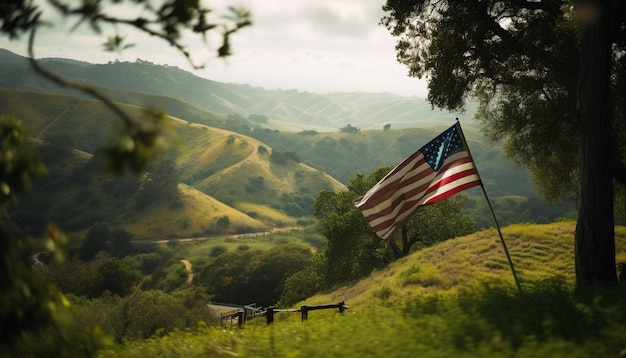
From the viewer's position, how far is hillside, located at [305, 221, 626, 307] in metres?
15.9

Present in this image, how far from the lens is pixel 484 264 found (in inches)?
725

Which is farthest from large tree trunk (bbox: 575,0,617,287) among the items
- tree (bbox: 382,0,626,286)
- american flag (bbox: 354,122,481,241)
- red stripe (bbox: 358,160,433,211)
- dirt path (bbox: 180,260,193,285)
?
dirt path (bbox: 180,260,193,285)

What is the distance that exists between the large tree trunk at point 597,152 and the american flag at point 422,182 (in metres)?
2.82

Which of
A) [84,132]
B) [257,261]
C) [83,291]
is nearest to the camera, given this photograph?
[83,291]

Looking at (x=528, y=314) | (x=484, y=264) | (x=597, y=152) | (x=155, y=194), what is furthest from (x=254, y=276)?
(x=155, y=194)

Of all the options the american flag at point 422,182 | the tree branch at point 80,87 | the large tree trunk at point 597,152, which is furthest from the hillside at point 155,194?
the tree branch at point 80,87

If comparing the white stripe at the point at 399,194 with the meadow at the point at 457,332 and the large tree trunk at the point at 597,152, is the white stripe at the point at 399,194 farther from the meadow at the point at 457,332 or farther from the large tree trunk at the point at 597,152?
the large tree trunk at the point at 597,152

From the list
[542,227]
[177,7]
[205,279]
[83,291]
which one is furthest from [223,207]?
[177,7]

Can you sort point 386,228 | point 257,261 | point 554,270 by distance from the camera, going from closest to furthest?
point 386,228, point 554,270, point 257,261

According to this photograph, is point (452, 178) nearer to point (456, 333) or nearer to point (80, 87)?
point (456, 333)

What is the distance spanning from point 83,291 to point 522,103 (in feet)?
182

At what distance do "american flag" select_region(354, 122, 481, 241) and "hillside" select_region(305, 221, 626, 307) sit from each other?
3377mm

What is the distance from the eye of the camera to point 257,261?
64625mm

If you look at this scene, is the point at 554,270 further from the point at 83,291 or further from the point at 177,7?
the point at 83,291
